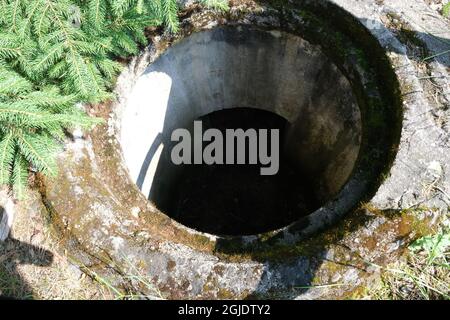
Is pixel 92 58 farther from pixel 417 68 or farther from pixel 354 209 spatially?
pixel 417 68

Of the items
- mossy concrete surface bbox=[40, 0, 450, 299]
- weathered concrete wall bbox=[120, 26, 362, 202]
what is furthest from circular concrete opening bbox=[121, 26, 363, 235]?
mossy concrete surface bbox=[40, 0, 450, 299]

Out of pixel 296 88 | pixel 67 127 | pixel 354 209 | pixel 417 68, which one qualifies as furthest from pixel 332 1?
pixel 67 127

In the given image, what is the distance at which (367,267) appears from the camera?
2.79m

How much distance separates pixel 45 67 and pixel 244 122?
391 cm

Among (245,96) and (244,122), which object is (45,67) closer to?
(245,96)

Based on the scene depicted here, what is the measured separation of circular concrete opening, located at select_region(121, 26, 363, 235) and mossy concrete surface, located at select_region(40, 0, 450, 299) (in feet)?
1.68

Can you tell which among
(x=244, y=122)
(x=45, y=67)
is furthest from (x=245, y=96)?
(x=45, y=67)

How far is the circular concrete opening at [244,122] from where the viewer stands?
402 centimetres

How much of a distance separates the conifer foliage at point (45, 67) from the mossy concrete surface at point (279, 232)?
0.39 meters

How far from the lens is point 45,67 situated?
261 centimetres

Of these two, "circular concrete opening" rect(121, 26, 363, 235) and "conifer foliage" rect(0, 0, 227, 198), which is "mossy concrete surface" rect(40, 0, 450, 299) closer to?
"conifer foliage" rect(0, 0, 227, 198)

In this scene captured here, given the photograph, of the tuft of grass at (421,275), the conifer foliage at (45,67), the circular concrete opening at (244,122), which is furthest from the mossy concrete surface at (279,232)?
the circular concrete opening at (244,122)

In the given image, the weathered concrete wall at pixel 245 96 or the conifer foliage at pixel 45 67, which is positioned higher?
the conifer foliage at pixel 45 67

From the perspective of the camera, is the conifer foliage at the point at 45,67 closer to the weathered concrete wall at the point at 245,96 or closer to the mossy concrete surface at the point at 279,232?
the mossy concrete surface at the point at 279,232
